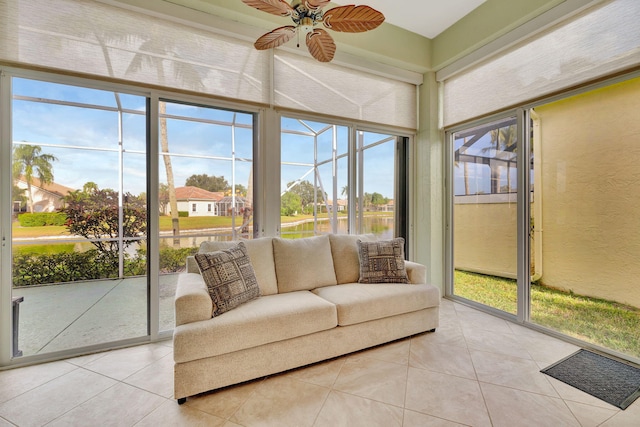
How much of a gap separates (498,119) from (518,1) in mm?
1058

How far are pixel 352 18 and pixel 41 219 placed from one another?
314 cm

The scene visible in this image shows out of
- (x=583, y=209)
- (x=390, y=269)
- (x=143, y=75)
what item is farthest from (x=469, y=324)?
(x=143, y=75)

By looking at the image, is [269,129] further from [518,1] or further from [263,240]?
[518,1]

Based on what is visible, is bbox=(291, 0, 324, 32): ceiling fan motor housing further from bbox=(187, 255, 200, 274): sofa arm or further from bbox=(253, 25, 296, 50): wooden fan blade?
bbox=(187, 255, 200, 274): sofa arm

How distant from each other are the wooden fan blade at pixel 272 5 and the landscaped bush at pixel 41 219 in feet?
7.85

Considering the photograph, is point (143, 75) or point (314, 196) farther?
point (314, 196)

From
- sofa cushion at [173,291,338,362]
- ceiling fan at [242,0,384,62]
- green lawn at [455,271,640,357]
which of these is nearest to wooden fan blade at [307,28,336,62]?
ceiling fan at [242,0,384,62]

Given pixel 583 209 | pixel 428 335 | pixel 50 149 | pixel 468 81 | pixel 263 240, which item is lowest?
pixel 428 335

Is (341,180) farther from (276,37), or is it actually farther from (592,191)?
(592,191)

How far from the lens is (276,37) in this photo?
1.98 metres

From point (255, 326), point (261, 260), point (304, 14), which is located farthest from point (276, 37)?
point (255, 326)

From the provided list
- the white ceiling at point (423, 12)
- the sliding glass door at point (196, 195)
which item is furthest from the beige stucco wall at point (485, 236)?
the sliding glass door at point (196, 195)

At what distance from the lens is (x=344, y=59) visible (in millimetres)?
3242

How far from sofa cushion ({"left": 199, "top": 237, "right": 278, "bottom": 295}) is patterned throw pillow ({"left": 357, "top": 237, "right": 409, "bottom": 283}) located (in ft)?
2.82
